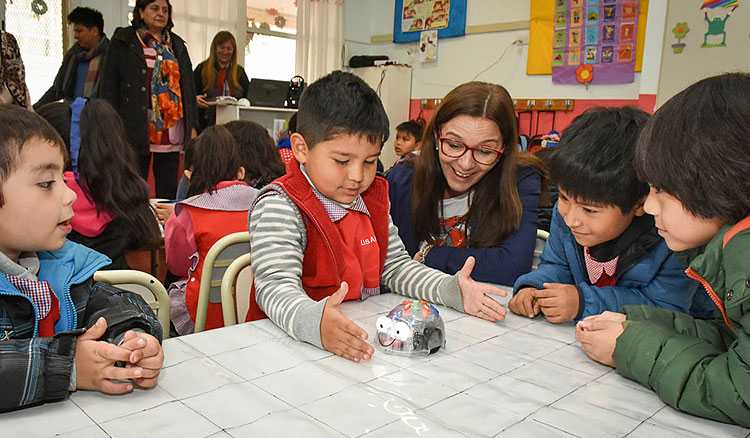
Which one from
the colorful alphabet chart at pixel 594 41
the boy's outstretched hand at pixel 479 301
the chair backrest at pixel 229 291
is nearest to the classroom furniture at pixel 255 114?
the colorful alphabet chart at pixel 594 41

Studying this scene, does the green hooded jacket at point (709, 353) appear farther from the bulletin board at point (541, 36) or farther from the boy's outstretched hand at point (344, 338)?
the bulletin board at point (541, 36)

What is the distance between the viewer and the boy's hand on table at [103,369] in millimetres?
772

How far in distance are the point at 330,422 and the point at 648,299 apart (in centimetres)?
85

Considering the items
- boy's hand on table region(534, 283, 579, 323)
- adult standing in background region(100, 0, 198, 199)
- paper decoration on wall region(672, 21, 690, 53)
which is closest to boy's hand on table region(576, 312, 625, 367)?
boy's hand on table region(534, 283, 579, 323)

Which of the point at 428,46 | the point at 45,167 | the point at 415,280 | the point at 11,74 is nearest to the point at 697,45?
the point at 428,46

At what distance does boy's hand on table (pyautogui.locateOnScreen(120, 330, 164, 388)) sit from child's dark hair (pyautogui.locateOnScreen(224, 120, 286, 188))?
1.83 meters

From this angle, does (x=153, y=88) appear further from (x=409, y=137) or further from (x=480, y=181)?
(x=480, y=181)

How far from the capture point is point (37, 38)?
542 centimetres

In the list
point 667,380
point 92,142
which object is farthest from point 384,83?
point 667,380

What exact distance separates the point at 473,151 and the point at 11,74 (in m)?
3.34

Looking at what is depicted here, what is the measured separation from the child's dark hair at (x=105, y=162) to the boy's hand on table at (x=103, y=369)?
1387 mm

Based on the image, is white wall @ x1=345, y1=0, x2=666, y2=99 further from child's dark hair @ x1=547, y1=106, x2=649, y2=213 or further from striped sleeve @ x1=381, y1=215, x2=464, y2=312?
striped sleeve @ x1=381, y1=215, x2=464, y2=312

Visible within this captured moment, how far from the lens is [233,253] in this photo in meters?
1.75

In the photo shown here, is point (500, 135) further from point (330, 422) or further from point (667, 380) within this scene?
point (330, 422)
